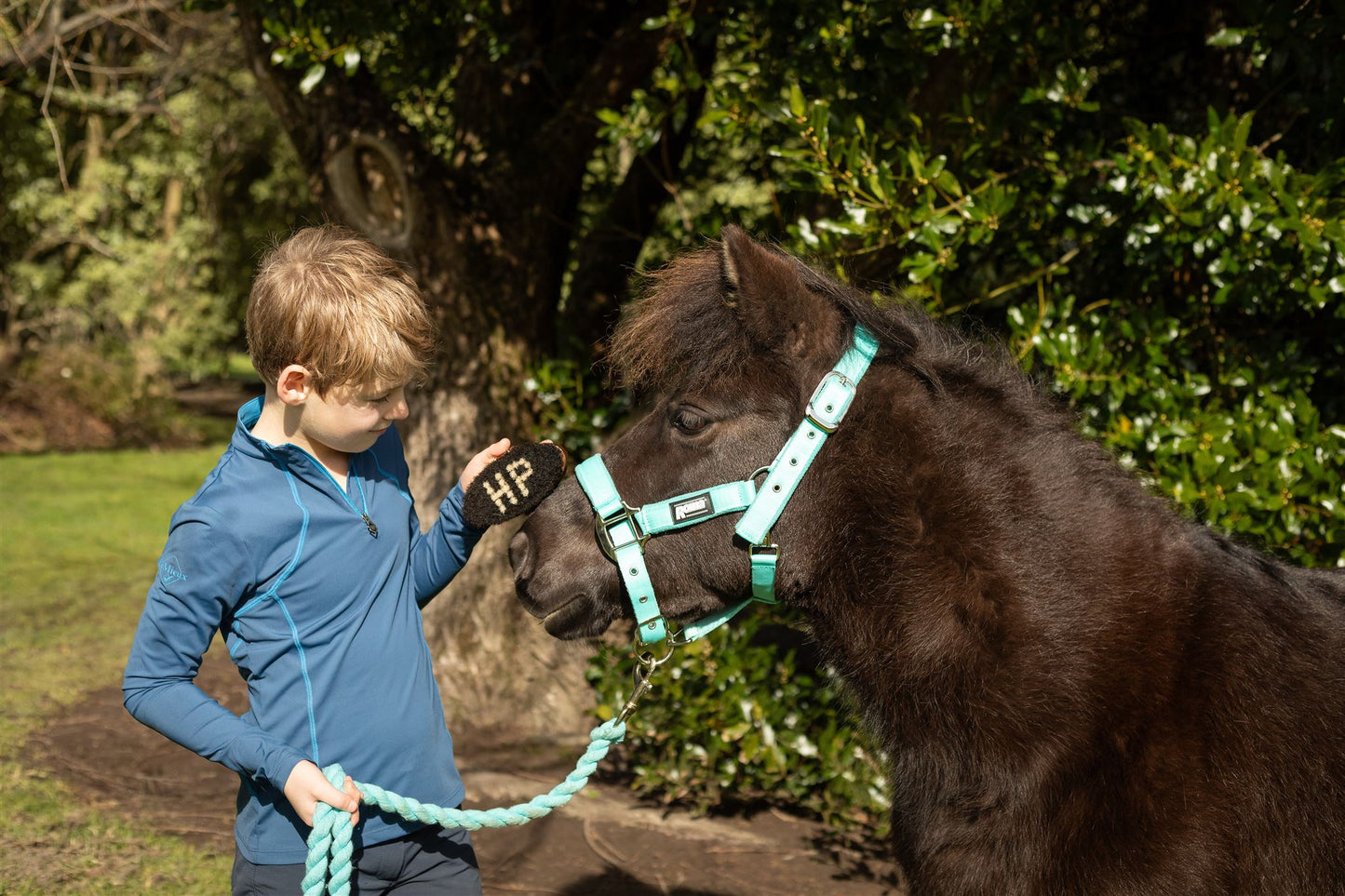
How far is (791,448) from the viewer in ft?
7.07

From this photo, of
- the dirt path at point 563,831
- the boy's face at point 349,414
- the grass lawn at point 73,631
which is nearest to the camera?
the boy's face at point 349,414

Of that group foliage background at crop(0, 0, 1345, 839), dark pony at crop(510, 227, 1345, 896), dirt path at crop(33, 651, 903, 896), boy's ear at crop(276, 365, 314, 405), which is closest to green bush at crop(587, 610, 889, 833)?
foliage background at crop(0, 0, 1345, 839)

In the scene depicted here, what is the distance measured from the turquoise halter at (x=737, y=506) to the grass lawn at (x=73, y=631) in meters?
2.69

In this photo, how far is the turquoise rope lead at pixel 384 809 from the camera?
1.95 metres

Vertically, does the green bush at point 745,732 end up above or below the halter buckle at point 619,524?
below

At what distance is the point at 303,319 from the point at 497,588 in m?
3.18

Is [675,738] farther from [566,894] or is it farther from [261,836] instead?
[261,836]

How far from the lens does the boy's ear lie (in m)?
2.14

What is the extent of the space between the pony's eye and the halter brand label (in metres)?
0.15

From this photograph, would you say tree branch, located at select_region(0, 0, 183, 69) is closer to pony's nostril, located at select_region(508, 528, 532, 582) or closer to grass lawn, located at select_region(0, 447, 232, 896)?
grass lawn, located at select_region(0, 447, 232, 896)

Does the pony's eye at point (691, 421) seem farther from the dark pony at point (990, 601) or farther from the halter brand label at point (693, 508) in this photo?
the halter brand label at point (693, 508)

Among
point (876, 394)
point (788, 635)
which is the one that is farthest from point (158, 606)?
point (788, 635)

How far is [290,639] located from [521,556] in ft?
1.74

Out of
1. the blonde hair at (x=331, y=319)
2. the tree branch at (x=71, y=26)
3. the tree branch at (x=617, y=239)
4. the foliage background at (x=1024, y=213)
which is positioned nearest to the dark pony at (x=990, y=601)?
the blonde hair at (x=331, y=319)
